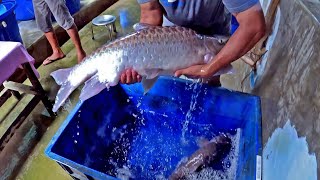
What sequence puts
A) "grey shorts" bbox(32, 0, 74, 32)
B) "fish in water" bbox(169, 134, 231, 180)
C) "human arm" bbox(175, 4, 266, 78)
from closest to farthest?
"human arm" bbox(175, 4, 266, 78) < "fish in water" bbox(169, 134, 231, 180) < "grey shorts" bbox(32, 0, 74, 32)

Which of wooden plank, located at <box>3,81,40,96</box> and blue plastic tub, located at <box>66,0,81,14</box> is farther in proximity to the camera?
blue plastic tub, located at <box>66,0,81,14</box>

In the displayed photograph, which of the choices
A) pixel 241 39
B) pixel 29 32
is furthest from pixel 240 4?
pixel 29 32

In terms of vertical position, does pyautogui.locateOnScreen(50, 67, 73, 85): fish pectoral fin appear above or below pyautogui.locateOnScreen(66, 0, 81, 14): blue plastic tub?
above

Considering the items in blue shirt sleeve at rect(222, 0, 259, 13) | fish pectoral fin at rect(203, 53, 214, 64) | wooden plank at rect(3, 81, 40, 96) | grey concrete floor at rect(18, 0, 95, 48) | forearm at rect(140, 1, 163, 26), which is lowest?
grey concrete floor at rect(18, 0, 95, 48)

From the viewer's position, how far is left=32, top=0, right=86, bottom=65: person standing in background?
341cm

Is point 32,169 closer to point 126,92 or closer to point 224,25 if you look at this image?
point 126,92

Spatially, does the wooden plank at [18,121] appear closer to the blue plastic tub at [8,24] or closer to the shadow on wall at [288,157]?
the blue plastic tub at [8,24]

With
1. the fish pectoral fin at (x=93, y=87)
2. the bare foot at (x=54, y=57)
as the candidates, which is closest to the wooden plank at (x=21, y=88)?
the bare foot at (x=54, y=57)

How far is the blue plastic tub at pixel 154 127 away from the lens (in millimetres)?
1946

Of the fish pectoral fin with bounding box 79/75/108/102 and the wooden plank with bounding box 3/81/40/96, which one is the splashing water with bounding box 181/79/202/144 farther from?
the wooden plank with bounding box 3/81/40/96

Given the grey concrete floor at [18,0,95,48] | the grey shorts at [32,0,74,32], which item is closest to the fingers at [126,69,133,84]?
the grey shorts at [32,0,74,32]

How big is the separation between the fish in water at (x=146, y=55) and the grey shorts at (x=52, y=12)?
197 centimetres

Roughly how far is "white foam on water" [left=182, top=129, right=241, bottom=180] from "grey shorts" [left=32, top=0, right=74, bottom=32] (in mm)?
2527

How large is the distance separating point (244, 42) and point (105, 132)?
133cm
